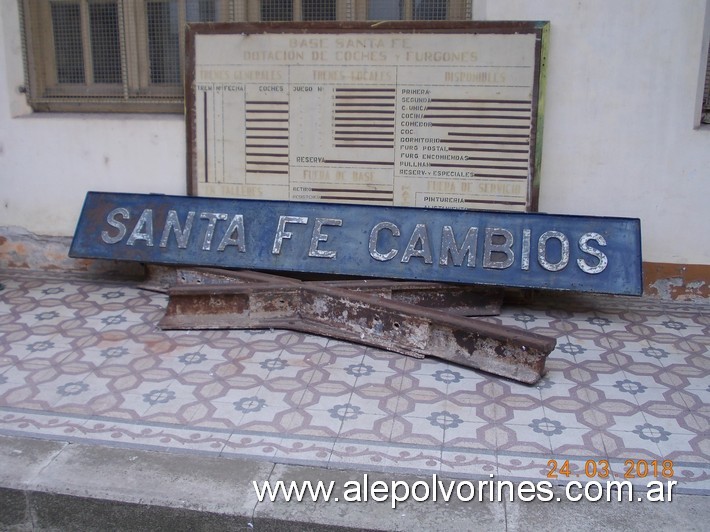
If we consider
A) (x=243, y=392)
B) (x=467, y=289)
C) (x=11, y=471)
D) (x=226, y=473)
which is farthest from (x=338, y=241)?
(x=11, y=471)

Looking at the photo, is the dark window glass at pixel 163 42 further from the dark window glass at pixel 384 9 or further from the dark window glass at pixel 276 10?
the dark window glass at pixel 384 9

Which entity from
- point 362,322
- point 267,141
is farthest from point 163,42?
point 362,322

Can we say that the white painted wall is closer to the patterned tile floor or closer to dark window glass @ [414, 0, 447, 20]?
dark window glass @ [414, 0, 447, 20]

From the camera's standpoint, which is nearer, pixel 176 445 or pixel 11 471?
pixel 11 471

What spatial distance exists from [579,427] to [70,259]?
4.02 m

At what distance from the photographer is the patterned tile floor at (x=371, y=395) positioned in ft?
10.8

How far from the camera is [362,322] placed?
14.5 feet

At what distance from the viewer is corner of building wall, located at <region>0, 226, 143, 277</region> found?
18.4 feet

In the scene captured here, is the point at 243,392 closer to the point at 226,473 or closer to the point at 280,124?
the point at 226,473

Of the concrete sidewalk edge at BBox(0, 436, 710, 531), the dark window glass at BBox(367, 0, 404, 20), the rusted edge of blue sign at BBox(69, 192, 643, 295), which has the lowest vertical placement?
the concrete sidewalk edge at BBox(0, 436, 710, 531)

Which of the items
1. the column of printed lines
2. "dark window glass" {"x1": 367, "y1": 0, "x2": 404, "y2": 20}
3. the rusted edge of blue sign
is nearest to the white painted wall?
the rusted edge of blue sign

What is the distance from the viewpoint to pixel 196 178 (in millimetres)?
5293

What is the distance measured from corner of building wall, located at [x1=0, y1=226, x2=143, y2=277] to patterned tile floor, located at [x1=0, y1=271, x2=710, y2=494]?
663mm

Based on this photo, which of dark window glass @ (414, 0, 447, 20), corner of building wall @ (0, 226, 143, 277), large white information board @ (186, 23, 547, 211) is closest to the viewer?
large white information board @ (186, 23, 547, 211)
